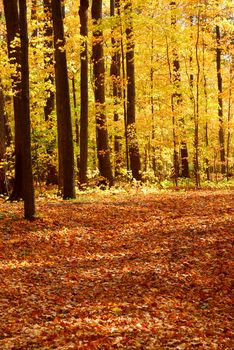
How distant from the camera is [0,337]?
6.61 metres

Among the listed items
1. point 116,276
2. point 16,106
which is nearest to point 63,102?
point 16,106

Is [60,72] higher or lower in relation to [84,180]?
higher

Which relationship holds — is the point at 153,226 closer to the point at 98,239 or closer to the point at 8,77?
the point at 98,239

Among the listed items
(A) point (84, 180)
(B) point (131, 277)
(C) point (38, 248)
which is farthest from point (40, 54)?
(B) point (131, 277)

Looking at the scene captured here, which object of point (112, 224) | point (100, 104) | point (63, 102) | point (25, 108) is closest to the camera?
point (25, 108)

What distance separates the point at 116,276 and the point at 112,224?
13.7ft

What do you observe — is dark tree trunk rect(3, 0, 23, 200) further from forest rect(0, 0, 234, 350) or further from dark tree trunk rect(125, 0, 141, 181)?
dark tree trunk rect(125, 0, 141, 181)

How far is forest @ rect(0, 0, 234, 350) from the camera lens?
709cm

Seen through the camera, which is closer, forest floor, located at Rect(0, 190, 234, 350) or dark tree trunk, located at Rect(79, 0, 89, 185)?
forest floor, located at Rect(0, 190, 234, 350)

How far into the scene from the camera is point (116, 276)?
952cm

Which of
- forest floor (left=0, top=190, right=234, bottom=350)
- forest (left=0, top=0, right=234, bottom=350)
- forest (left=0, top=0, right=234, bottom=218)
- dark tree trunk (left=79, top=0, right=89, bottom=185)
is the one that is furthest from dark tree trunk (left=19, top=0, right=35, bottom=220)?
dark tree trunk (left=79, top=0, right=89, bottom=185)

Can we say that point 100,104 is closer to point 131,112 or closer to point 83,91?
point 83,91

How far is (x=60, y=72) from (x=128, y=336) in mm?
10857

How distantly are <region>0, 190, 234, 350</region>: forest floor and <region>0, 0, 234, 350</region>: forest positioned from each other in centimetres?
3
